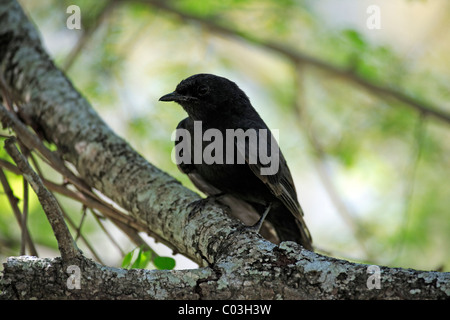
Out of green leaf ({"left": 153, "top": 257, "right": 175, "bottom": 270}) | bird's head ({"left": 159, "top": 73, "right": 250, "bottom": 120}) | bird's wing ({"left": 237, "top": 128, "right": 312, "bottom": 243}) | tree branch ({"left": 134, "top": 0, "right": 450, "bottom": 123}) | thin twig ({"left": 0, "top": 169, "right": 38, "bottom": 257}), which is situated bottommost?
green leaf ({"left": 153, "top": 257, "right": 175, "bottom": 270})

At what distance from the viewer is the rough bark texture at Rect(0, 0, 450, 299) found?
229 centimetres

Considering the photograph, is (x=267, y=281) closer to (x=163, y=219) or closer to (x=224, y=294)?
(x=224, y=294)

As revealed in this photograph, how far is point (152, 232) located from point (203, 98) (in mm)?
1281

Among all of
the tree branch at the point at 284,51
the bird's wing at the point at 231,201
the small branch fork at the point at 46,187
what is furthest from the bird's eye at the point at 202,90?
the tree branch at the point at 284,51

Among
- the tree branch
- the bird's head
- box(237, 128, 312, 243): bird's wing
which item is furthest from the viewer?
the tree branch

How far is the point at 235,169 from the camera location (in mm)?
4062

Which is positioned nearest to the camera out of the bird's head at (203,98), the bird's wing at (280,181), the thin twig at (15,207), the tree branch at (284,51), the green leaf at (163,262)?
the green leaf at (163,262)

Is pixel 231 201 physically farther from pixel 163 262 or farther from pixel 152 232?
pixel 163 262

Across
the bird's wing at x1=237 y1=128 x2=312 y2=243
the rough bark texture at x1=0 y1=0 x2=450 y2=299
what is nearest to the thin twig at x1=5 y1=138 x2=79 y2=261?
the rough bark texture at x1=0 y1=0 x2=450 y2=299

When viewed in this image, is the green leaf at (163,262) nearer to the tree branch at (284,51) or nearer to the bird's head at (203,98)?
the bird's head at (203,98)

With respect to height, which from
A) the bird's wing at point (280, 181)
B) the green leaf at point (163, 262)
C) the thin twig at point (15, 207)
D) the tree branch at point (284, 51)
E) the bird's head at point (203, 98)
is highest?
the tree branch at point (284, 51)

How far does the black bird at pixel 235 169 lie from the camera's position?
4.07m

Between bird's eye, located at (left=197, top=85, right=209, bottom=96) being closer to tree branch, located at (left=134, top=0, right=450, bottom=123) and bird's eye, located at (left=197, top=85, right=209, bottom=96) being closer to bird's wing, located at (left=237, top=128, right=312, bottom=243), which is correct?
bird's wing, located at (left=237, top=128, right=312, bottom=243)

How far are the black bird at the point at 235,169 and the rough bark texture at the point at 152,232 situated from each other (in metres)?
0.47
